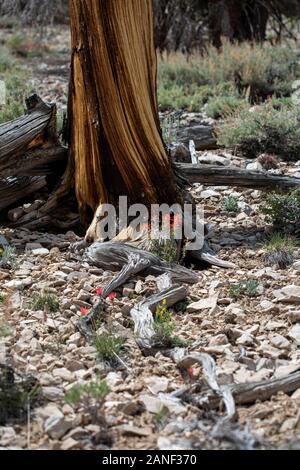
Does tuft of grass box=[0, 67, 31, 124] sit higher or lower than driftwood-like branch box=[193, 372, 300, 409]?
higher

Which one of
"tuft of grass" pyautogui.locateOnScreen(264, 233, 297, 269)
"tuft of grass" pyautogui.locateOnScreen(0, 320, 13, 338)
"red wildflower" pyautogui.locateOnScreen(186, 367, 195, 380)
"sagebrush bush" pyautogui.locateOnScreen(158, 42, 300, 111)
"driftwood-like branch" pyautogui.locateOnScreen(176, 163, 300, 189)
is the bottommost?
"tuft of grass" pyautogui.locateOnScreen(264, 233, 297, 269)

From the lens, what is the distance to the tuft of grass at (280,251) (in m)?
5.62

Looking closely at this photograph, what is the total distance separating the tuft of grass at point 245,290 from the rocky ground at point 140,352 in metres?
0.02

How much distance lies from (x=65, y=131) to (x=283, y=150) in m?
2.86

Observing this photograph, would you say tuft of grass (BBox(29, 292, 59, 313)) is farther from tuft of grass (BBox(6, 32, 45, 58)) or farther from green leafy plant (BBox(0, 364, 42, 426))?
tuft of grass (BBox(6, 32, 45, 58))

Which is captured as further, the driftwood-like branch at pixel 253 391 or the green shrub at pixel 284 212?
the green shrub at pixel 284 212

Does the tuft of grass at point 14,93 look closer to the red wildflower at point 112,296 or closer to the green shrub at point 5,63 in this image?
the green shrub at point 5,63

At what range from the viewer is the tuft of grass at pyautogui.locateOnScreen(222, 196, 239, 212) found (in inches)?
269

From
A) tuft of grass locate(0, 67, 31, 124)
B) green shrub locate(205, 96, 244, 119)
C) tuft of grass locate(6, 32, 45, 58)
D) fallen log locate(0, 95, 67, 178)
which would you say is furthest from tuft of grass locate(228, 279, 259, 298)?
tuft of grass locate(6, 32, 45, 58)

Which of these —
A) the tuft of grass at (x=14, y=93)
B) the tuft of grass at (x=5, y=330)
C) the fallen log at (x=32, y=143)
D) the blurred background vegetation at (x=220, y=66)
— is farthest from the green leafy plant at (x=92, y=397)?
the blurred background vegetation at (x=220, y=66)

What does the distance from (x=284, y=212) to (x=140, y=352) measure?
235cm

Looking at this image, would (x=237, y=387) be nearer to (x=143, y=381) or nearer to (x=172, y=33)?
(x=143, y=381)

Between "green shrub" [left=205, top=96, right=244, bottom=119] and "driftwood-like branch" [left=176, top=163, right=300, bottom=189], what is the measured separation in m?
2.84

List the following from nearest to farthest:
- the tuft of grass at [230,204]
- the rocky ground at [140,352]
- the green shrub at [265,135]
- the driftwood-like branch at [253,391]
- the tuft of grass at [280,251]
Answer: the rocky ground at [140,352]
the driftwood-like branch at [253,391]
the tuft of grass at [280,251]
the tuft of grass at [230,204]
the green shrub at [265,135]
